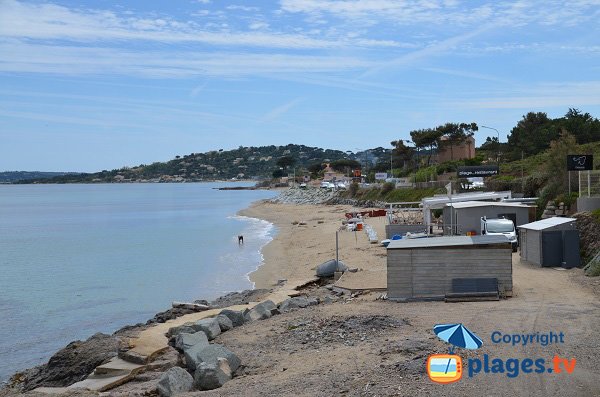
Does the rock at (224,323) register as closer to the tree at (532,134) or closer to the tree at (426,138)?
the tree at (532,134)

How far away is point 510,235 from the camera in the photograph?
80.1 feet

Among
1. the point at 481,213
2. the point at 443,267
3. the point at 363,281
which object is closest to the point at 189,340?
the point at 443,267

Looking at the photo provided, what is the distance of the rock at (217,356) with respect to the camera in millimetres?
11612

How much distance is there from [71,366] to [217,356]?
15.4 ft

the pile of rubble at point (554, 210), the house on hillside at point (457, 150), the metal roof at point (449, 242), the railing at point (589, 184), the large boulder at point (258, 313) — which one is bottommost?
the large boulder at point (258, 313)

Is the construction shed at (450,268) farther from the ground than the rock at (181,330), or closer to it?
farther from the ground

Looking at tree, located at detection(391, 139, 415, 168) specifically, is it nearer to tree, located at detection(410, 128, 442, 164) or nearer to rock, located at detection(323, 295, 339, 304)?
tree, located at detection(410, 128, 442, 164)

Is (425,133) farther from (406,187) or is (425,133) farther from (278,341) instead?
(278,341)

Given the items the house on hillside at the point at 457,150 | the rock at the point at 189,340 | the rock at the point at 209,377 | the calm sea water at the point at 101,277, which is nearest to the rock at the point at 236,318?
the rock at the point at 189,340

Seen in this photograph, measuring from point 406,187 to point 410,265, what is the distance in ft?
199

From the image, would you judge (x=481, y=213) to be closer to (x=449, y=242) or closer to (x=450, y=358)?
(x=449, y=242)


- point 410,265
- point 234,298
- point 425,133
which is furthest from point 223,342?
point 425,133

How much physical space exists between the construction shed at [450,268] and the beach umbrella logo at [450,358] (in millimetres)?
4739

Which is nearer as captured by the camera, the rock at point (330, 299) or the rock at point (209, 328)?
the rock at point (209, 328)
